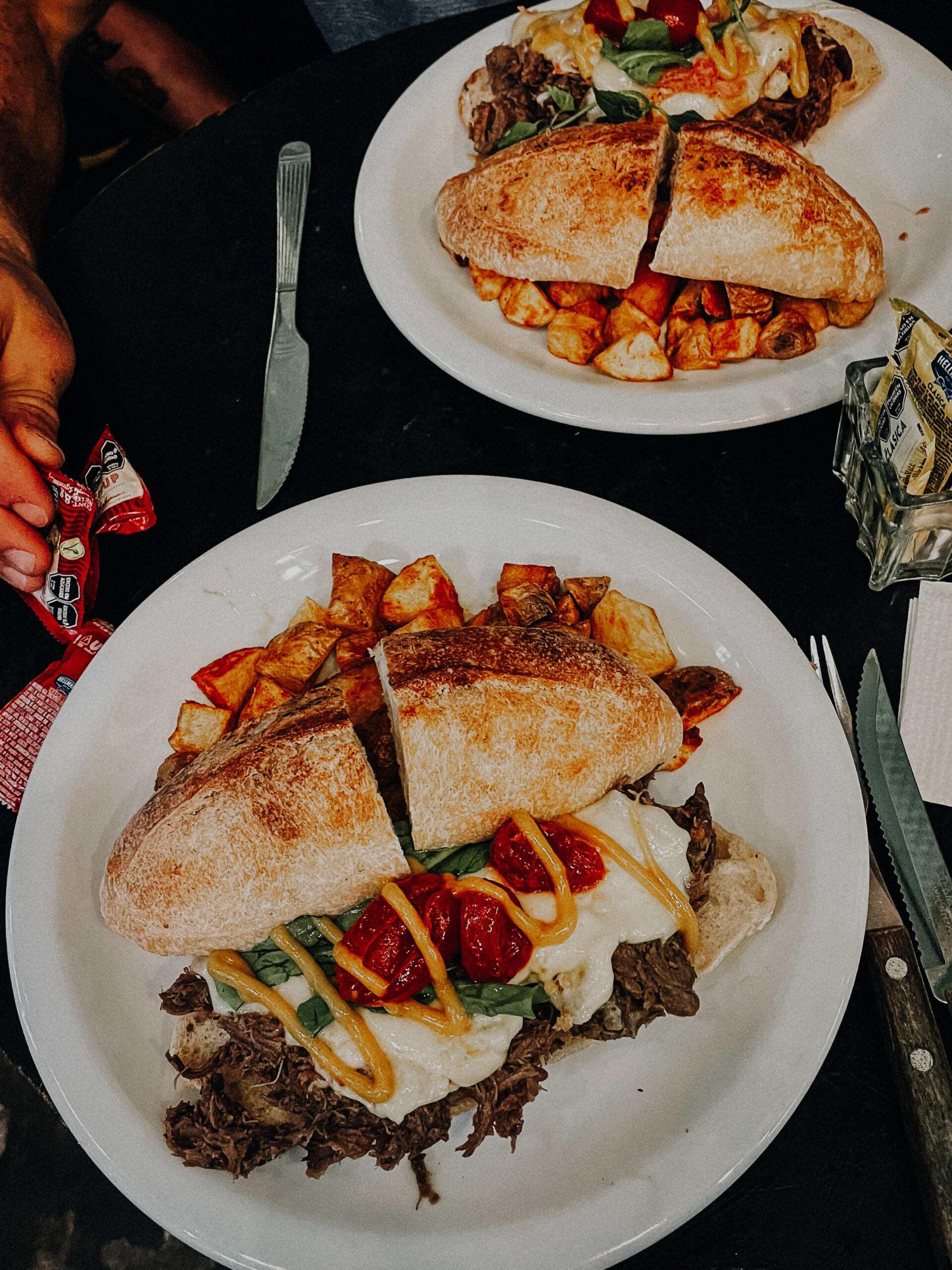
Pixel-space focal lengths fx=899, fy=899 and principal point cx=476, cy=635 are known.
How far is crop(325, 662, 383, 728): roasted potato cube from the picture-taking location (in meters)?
2.00

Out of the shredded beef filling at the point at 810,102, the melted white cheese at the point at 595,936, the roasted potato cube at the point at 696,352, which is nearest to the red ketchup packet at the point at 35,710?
the melted white cheese at the point at 595,936

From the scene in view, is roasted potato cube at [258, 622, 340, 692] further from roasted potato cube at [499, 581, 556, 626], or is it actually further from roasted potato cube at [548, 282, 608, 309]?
roasted potato cube at [548, 282, 608, 309]

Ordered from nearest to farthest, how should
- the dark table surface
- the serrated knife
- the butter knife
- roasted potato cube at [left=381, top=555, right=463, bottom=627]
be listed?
the butter knife
the dark table surface
roasted potato cube at [left=381, top=555, right=463, bottom=627]
the serrated knife

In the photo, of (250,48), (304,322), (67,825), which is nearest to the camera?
(67,825)

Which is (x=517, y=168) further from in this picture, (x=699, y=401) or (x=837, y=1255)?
(x=837, y=1255)

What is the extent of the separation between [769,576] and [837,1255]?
4.55 ft

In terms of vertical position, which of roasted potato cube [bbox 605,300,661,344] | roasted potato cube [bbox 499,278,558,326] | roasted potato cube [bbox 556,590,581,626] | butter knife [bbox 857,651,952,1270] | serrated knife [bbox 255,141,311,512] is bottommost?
butter knife [bbox 857,651,952,1270]

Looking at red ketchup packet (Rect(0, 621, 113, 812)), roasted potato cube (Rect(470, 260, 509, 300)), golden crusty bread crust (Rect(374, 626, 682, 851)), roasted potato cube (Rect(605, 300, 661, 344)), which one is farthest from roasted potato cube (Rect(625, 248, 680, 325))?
red ketchup packet (Rect(0, 621, 113, 812))

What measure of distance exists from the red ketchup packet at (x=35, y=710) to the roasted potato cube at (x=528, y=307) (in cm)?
140

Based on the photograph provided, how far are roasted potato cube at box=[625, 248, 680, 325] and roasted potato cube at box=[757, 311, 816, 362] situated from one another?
31 centimetres

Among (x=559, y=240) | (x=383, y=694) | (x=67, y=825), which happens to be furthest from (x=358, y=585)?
(x=559, y=240)

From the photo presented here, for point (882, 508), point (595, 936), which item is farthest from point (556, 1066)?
point (882, 508)

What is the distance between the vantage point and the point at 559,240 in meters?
2.51

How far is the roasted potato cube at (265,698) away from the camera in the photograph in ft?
6.69
